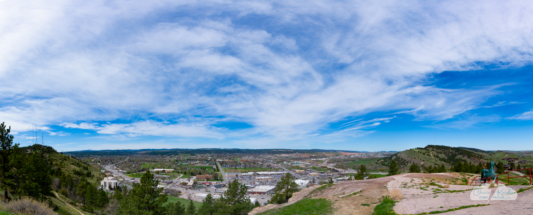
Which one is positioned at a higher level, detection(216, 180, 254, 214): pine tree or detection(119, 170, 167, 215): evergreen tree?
detection(119, 170, 167, 215): evergreen tree

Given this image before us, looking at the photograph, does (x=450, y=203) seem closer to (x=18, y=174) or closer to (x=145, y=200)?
(x=145, y=200)

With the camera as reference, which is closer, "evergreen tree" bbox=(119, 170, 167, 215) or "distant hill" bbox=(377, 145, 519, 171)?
"evergreen tree" bbox=(119, 170, 167, 215)

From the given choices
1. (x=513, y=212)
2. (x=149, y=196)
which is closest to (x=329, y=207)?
(x=513, y=212)

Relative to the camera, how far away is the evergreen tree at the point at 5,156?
3359cm

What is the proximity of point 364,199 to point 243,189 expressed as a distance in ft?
103

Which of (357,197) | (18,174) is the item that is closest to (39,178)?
(18,174)

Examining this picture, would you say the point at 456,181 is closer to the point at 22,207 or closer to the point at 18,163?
the point at 22,207

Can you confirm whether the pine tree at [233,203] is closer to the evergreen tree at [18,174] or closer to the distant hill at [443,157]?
the evergreen tree at [18,174]

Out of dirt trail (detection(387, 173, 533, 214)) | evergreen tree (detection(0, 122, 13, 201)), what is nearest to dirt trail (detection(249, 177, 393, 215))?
dirt trail (detection(387, 173, 533, 214))

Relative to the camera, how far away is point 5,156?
35375 millimetres

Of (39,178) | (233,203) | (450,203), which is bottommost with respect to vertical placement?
(233,203)

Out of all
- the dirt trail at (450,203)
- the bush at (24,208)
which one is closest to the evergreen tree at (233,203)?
the bush at (24,208)

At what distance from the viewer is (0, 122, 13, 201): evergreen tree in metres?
33.6

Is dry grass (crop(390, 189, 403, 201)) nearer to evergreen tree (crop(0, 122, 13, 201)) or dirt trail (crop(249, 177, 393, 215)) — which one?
dirt trail (crop(249, 177, 393, 215))
